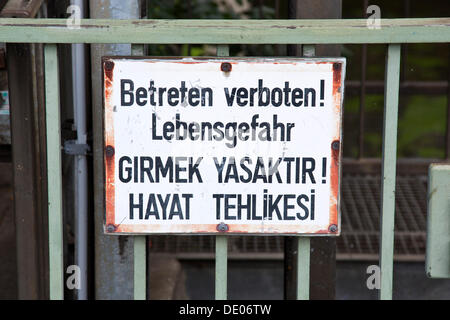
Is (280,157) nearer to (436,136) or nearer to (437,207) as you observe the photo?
(437,207)

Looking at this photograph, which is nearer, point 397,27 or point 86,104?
point 397,27

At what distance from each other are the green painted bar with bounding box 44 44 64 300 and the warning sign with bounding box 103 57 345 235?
146mm

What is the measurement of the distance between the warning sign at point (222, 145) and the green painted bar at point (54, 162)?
15cm

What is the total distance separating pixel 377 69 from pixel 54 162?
682 cm

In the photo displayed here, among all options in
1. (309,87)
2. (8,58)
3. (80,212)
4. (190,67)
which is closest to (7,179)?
(80,212)

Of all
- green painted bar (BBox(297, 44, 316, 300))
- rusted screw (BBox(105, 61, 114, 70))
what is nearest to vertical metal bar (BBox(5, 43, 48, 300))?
rusted screw (BBox(105, 61, 114, 70))

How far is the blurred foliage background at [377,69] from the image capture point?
3.91 m

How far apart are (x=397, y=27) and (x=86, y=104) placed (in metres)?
0.98

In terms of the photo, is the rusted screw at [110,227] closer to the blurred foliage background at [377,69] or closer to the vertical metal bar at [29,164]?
the vertical metal bar at [29,164]

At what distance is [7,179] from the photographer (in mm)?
2420

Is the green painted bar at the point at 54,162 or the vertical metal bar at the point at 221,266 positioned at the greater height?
the green painted bar at the point at 54,162

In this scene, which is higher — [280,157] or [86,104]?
[86,104]

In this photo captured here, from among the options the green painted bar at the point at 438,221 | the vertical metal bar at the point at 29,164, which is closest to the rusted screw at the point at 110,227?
the vertical metal bar at the point at 29,164

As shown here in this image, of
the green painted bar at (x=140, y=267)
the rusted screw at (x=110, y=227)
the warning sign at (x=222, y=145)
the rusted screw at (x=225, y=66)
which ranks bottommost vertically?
the green painted bar at (x=140, y=267)
